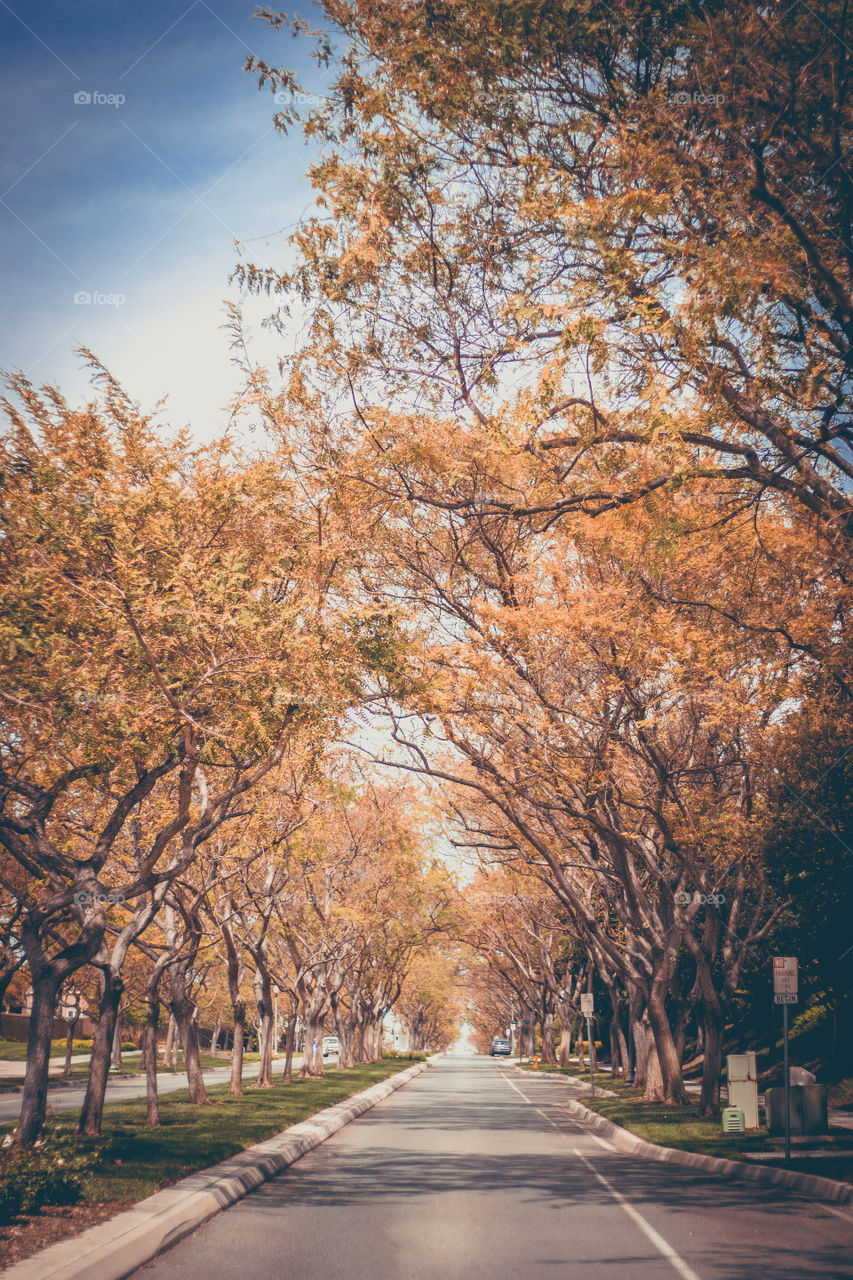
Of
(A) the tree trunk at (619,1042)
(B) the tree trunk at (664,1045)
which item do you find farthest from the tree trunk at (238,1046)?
(A) the tree trunk at (619,1042)

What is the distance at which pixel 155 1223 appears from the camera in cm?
852

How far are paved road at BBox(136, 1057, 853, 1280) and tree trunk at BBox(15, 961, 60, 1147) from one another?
8.27 feet

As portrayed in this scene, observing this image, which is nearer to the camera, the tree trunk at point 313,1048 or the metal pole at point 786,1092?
the metal pole at point 786,1092

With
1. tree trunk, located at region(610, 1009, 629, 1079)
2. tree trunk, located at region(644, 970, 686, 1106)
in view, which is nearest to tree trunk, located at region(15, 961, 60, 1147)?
tree trunk, located at region(644, 970, 686, 1106)

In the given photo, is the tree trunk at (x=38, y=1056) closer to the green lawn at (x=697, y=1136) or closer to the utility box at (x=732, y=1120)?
the green lawn at (x=697, y=1136)

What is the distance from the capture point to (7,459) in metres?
12.0

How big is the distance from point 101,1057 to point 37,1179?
7.80m

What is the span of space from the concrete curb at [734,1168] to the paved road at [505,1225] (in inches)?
18.8

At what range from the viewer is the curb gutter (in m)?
12.1

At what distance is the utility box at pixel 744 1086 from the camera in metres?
18.8

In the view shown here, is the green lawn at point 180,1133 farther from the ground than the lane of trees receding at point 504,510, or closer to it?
closer to it

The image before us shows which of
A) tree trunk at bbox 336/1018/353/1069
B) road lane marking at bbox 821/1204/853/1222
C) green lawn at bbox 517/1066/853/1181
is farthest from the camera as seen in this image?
tree trunk at bbox 336/1018/353/1069

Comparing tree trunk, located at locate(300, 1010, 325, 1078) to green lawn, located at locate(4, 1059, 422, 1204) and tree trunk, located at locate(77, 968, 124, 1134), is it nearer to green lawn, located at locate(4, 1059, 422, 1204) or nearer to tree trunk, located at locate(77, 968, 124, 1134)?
green lawn, located at locate(4, 1059, 422, 1204)

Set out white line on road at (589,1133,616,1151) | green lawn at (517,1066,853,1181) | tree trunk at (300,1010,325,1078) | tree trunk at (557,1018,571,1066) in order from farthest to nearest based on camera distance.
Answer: tree trunk at (557,1018,571,1066) → tree trunk at (300,1010,325,1078) → white line on road at (589,1133,616,1151) → green lawn at (517,1066,853,1181)
